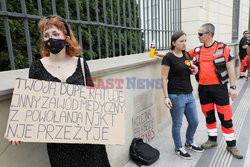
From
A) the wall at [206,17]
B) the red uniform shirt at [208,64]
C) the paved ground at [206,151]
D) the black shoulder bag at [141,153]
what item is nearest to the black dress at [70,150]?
the black shoulder bag at [141,153]

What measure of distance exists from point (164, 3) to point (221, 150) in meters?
3.24

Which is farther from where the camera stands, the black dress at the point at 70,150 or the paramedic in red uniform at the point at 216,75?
the paramedic in red uniform at the point at 216,75

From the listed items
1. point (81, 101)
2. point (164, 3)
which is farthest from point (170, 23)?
point (81, 101)

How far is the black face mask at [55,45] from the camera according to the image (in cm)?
161

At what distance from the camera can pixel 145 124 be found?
3.44 m

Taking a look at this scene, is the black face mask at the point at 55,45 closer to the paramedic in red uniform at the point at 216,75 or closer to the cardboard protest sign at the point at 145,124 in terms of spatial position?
the cardboard protest sign at the point at 145,124

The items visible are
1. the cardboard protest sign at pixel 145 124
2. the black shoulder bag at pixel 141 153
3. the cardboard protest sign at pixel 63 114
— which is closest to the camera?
the cardboard protest sign at pixel 63 114

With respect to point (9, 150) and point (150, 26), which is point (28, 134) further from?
point (150, 26)

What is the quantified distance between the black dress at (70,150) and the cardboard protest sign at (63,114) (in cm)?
11

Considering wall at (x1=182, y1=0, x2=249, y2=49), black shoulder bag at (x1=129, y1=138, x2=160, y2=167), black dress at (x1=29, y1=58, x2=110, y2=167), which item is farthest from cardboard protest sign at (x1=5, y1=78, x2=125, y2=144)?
wall at (x1=182, y1=0, x2=249, y2=49)

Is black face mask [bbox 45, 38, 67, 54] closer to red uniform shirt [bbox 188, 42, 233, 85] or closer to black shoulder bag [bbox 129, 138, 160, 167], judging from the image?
black shoulder bag [bbox 129, 138, 160, 167]

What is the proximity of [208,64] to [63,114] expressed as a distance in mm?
2222

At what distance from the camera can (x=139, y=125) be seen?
10.7 feet

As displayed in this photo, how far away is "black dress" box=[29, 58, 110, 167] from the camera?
5.36ft
